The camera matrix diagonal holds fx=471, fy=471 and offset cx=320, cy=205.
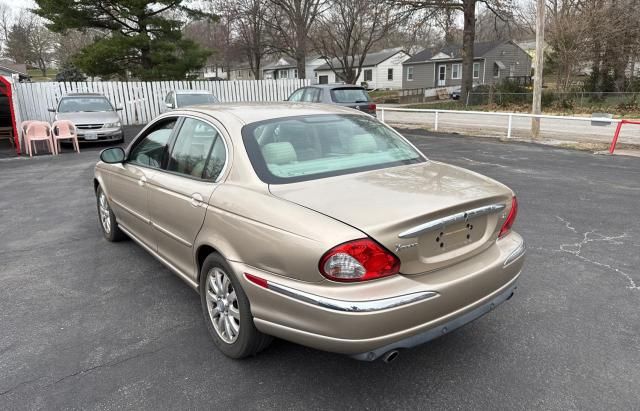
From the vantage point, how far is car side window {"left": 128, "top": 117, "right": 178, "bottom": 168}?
403 centimetres

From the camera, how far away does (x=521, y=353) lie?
309cm

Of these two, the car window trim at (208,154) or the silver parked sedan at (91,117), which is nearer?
the car window trim at (208,154)

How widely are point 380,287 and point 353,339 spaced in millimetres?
290

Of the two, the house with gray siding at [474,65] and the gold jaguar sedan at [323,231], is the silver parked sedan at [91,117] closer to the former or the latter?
the gold jaguar sedan at [323,231]

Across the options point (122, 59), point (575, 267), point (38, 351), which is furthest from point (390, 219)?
point (122, 59)

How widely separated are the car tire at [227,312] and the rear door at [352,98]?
11.1m

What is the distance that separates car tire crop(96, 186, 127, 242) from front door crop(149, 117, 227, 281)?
158cm

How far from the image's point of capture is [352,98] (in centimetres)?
1402

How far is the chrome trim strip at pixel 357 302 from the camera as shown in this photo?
2.31 meters

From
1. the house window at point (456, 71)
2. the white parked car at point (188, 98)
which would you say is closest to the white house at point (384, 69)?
the house window at point (456, 71)

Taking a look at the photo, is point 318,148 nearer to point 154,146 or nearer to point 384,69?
point 154,146

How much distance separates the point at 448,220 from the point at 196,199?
1.69 m

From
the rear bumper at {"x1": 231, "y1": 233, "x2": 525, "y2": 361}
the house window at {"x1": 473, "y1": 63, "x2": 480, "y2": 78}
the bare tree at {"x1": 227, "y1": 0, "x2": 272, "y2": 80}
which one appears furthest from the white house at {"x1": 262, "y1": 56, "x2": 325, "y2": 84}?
the rear bumper at {"x1": 231, "y1": 233, "x2": 525, "y2": 361}

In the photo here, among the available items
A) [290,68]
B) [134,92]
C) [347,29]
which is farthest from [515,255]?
[290,68]
